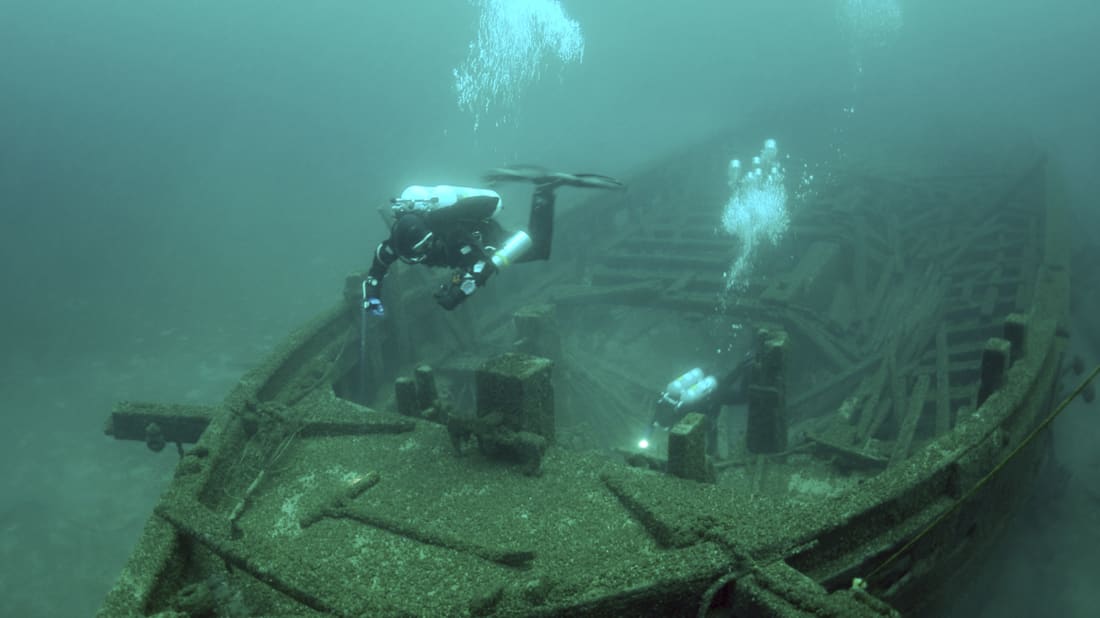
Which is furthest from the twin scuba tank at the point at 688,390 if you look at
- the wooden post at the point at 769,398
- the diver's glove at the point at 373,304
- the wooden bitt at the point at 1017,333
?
the diver's glove at the point at 373,304

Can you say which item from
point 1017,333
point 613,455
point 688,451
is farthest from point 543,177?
point 1017,333

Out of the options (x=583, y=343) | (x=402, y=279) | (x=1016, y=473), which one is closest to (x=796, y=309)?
(x=583, y=343)

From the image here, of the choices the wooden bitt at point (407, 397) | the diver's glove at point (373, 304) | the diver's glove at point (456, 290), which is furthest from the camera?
the wooden bitt at point (407, 397)

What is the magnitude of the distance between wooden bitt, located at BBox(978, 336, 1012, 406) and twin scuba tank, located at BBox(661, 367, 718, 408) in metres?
3.14

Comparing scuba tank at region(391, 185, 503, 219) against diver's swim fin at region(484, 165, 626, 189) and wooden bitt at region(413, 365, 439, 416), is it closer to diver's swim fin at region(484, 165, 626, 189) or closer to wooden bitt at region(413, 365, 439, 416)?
diver's swim fin at region(484, 165, 626, 189)

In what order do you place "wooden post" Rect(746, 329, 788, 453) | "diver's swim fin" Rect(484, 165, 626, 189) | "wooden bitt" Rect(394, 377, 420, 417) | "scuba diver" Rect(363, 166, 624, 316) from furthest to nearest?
1. "wooden post" Rect(746, 329, 788, 453)
2. "wooden bitt" Rect(394, 377, 420, 417)
3. "diver's swim fin" Rect(484, 165, 626, 189)
4. "scuba diver" Rect(363, 166, 624, 316)

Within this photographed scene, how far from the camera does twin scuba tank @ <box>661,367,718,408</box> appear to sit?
8477 millimetres

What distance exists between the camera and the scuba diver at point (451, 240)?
5875 mm

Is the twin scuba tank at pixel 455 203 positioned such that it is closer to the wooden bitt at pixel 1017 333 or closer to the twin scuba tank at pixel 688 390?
the twin scuba tank at pixel 688 390

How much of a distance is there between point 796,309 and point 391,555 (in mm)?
8802

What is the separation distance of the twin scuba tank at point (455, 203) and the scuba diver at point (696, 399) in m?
3.19

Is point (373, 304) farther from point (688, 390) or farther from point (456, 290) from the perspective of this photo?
point (688, 390)

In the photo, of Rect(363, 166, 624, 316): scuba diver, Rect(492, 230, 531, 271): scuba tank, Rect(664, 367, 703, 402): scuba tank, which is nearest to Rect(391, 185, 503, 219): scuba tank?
Rect(363, 166, 624, 316): scuba diver

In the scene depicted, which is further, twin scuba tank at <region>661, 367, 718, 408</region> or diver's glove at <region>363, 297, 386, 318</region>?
twin scuba tank at <region>661, 367, 718, 408</region>
